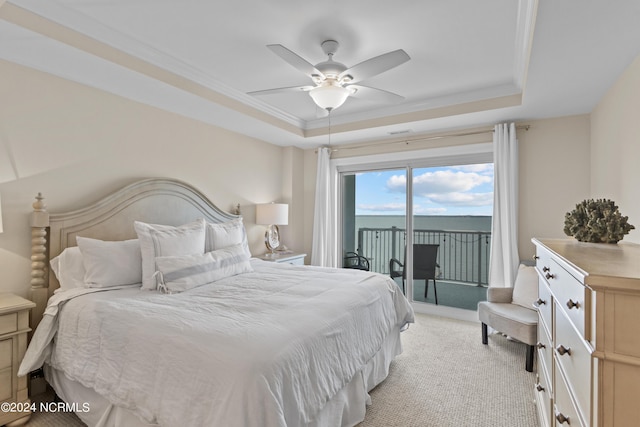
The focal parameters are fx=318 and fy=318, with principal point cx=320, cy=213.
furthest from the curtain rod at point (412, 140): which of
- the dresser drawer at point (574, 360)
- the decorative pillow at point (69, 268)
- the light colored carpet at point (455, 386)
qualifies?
the decorative pillow at point (69, 268)

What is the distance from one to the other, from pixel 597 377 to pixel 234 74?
124 inches

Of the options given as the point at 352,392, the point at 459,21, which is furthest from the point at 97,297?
the point at 459,21

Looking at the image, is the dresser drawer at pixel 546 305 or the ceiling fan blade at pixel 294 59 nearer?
the dresser drawer at pixel 546 305

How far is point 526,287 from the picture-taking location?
3150 mm

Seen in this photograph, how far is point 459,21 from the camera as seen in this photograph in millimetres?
2176

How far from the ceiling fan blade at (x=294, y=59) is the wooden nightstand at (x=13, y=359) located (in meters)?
2.25

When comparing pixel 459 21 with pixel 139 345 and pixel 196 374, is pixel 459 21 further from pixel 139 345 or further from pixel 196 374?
pixel 139 345

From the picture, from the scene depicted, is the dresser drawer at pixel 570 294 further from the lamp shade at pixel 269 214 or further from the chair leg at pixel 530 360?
the lamp shade at pixel 269 214

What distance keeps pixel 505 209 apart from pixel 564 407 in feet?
8.99

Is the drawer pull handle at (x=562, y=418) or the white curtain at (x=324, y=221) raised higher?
the white curtain at (x=324, y=221)

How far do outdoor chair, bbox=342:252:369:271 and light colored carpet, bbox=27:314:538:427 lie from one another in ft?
5.53

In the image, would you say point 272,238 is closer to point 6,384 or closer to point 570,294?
point 6,384

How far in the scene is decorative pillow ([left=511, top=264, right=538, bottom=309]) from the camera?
3.08 metres

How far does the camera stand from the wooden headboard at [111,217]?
7.69 ft
